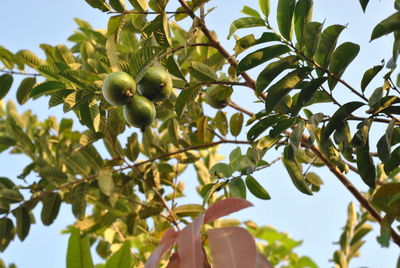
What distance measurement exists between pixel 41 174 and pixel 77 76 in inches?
33.5

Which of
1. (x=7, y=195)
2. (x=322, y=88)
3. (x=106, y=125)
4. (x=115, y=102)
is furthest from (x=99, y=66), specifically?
(x=322, y=88)

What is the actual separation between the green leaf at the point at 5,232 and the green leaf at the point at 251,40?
1.42 metres

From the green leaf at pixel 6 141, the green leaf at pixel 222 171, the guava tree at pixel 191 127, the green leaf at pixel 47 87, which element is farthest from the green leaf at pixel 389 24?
the green leaf at pixel 6 141

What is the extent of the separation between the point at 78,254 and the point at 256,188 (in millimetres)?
763

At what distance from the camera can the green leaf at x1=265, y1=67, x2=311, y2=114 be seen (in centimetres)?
125

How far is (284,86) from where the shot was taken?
49.1 inches

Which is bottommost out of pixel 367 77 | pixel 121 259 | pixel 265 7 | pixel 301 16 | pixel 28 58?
pixel 121 259

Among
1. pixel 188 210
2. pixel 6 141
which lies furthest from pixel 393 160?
pixel 6 141

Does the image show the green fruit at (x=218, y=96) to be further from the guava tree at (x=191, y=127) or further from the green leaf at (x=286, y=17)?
the green leaf at (x=286, y=17)

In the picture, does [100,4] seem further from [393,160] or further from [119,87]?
[393,160]

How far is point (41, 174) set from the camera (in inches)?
87.6

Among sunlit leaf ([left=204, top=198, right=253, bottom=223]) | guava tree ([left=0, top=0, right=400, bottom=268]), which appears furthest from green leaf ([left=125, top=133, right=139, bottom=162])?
sunlit leaf ([left=204, top=198, right=253, bottom=223])

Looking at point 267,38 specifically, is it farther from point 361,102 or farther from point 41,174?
point 41,174

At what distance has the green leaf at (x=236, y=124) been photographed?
205cm
